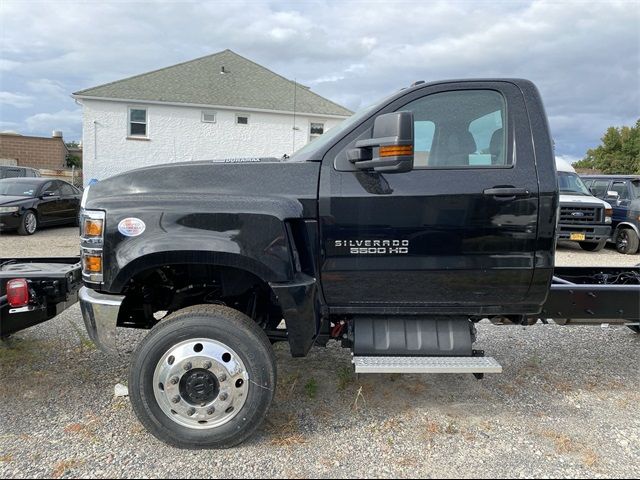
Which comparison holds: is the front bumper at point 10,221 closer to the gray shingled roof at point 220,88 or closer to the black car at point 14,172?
the black car at point 14,172

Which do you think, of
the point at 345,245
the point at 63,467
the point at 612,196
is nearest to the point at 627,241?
the point at 612,196

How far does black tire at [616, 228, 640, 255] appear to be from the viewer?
10.9 meters

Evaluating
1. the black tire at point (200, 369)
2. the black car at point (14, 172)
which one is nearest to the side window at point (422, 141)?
the black tire at point (200, 369)

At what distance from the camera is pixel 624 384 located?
3939mm

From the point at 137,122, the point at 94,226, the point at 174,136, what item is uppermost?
the point at 137,122

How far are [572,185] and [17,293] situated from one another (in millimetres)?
11585

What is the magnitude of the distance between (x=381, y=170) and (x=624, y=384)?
2.92 m

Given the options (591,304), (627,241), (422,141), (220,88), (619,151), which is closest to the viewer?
(422,141)

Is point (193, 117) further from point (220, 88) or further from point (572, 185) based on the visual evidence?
point (572, 185)

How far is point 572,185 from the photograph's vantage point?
11.4 m

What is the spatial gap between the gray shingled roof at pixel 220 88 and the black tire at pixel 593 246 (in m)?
12.4

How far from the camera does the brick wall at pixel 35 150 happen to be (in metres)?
32.7

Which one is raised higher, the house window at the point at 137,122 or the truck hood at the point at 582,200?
the house window at the point at 137,122

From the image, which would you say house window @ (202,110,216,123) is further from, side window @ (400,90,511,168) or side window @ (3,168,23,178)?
side window @ (400,90,511,168)
